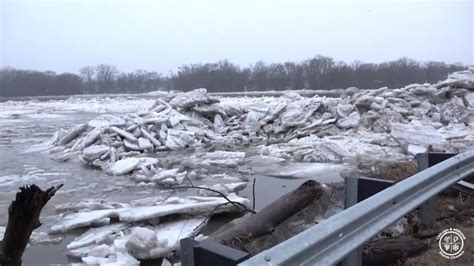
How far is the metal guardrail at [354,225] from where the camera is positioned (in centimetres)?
207

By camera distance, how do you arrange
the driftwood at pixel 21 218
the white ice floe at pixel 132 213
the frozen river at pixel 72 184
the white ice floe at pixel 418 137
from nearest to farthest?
the driftwood at pixel 21 218, the frozen river at pixel 72 184, the white ice floe at pixel 132 213, the white ice floe at pixel 418 137

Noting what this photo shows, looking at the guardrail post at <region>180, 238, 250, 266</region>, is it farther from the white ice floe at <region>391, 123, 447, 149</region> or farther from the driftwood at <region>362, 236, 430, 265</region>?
the white ice floe at <region>391, 123, 447, 149</region>

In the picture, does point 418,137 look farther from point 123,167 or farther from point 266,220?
point 266,220

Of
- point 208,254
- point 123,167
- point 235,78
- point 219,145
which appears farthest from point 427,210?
point 235,78

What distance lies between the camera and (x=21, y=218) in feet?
9.54

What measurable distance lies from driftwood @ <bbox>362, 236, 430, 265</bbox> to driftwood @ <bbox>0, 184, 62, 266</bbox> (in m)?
2.74

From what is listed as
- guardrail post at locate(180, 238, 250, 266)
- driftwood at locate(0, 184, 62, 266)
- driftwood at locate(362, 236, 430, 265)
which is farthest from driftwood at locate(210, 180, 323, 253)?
guardrail post at locate(180, 238, 250, 266)

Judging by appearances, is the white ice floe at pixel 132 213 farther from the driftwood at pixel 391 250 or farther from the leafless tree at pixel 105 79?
the leafless tree at pixel 105 79

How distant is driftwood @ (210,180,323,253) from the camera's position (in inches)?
174

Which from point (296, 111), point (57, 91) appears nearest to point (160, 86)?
point (57, 91)

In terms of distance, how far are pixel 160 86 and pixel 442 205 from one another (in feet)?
349

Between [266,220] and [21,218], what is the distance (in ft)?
8.74

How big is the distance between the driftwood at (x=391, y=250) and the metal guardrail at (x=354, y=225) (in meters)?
0.59

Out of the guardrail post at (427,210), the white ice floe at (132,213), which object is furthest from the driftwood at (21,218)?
the guardrail post at (427,210)
